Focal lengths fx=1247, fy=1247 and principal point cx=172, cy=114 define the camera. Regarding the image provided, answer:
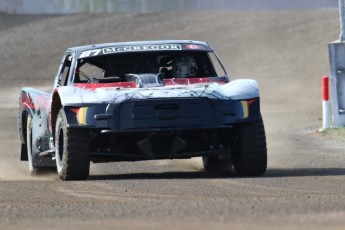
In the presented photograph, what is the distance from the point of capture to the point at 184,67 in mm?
13516

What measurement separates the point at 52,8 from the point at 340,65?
2609 centimetres

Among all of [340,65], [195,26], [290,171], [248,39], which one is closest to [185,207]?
[290,171]

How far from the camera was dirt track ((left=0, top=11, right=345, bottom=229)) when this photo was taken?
844cm

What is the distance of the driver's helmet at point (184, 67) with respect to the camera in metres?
13.5

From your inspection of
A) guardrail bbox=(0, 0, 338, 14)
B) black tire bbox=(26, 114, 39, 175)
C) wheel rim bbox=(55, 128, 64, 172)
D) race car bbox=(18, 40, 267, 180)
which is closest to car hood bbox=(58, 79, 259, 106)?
race car bbox=(18, 40, 267, 180)

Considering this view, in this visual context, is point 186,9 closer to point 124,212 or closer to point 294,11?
point 294,11

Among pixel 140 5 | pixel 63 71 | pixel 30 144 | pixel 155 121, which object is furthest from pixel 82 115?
pixel 140 5

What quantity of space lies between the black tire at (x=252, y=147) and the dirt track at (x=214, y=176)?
0.22 metres

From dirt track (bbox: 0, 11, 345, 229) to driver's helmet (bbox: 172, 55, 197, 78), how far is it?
3.58 feet

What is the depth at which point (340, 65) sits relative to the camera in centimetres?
1956

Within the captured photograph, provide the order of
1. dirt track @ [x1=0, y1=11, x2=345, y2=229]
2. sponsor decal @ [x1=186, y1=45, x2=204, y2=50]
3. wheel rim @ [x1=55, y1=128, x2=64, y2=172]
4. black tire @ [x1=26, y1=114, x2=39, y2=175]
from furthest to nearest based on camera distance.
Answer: black tire @ [x1=26, y1=114, x2=39, y2=175], sponsor decal @ [x1=186, y1=45, x2=204, y2=50], wheel rim @ [x1=55, y1=128, x2=64, y2=172], dirt track @ [x1=0, y1=11, x2=345, y2=229]

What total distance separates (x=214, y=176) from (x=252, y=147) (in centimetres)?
78

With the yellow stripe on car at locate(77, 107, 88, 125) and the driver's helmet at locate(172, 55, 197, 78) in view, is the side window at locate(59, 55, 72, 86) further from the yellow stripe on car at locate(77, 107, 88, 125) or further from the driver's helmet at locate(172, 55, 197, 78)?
the yellow stripe on car at locate(77, 107, 88, 125)

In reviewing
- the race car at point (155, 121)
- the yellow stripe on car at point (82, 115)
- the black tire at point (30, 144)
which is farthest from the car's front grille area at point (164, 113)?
the black tire at point (30, 144)
